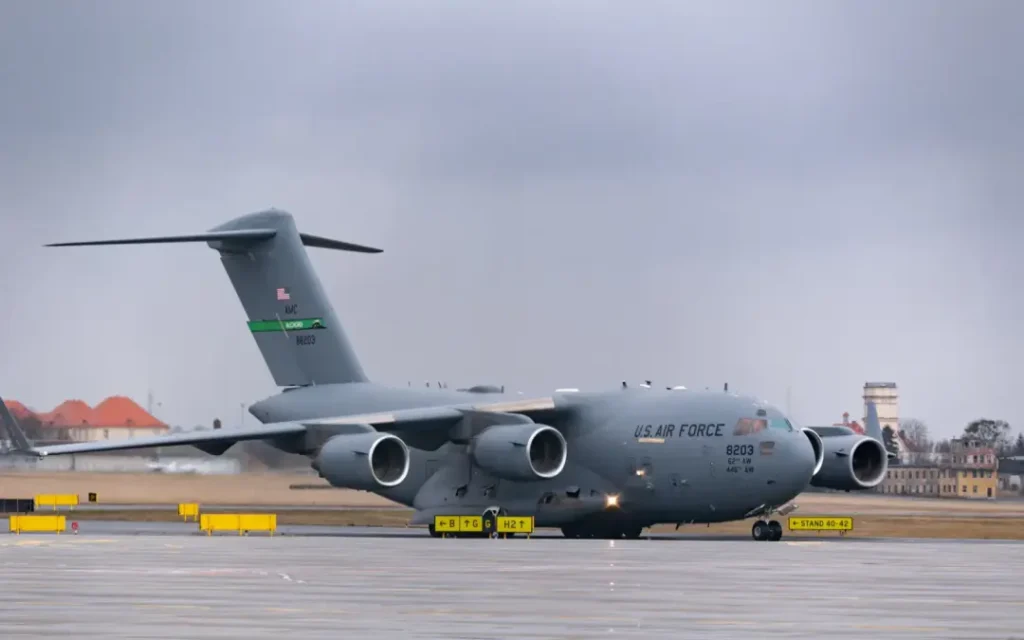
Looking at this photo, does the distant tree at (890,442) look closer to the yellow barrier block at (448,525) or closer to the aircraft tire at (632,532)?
the aircraft tire at (632,532)

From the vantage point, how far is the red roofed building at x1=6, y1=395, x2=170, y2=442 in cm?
8388

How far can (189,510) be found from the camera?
202 ft

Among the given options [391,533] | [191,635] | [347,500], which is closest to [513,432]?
[391,533]

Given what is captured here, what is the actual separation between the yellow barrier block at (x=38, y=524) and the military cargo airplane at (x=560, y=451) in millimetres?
2240

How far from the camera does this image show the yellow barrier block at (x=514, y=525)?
46.3m

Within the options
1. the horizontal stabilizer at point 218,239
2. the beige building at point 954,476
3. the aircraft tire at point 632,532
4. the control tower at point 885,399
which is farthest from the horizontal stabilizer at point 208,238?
the control tower at point 885,399

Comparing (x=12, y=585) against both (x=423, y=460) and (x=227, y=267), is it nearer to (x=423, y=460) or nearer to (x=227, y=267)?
(x=423, y=460)

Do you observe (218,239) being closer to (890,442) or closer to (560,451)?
(560,451)

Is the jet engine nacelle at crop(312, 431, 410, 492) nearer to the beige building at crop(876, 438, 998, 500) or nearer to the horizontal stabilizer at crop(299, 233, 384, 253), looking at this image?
the horizontal stabilizer at crop(299, 233, 384, 253)

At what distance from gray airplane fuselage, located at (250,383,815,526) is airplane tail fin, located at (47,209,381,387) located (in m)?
2.82

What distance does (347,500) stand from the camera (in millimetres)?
63875

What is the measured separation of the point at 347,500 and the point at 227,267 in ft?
41.9

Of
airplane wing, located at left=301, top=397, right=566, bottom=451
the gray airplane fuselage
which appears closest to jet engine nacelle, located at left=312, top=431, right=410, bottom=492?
airplane wing, located at left=301, top=397, right=566, bottom=451

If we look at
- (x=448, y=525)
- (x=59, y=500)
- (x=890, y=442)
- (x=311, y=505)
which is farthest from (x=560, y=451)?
(x=890, y=442)
